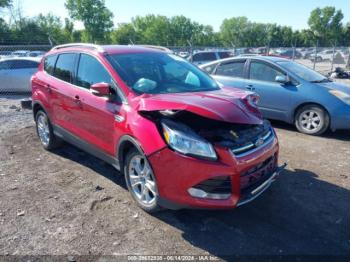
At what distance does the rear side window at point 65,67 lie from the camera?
4776 mm

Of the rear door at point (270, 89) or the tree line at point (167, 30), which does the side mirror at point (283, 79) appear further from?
the tree line at point (167, 30)

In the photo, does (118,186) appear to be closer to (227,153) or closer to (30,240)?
(30,240)

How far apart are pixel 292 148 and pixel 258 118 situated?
2.63 meters

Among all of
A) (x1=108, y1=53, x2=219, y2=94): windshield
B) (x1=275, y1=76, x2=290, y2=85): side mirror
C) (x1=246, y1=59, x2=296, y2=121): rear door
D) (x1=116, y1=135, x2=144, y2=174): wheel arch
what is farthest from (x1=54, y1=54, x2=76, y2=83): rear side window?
(x1=275, y1=76, x2=290, y2=85): side mirror

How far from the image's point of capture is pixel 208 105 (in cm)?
330

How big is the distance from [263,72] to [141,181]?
475 cm

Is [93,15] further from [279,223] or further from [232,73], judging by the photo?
[279,223]

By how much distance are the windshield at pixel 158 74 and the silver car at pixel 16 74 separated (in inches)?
358

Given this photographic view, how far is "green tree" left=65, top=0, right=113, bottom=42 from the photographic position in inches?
2798

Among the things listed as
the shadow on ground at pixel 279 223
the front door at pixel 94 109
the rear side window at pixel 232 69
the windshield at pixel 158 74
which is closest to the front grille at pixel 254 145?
the shadow on ground at pixel 279 223

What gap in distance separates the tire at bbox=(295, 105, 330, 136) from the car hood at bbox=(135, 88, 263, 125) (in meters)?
3.33

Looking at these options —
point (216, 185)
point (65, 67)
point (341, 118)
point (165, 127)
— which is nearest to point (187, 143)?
point (165, 127)

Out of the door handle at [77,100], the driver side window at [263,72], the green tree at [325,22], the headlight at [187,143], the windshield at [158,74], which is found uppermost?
the green tree at [325,22]

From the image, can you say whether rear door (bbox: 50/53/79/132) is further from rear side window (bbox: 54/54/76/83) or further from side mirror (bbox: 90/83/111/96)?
side mirror (bbox: 90/83/111/96)
